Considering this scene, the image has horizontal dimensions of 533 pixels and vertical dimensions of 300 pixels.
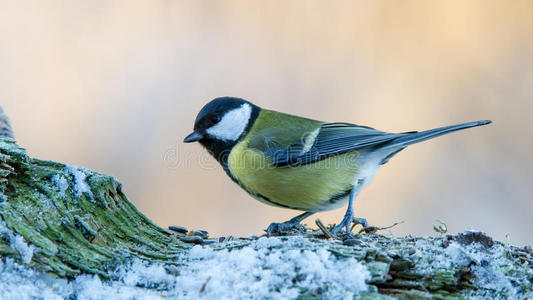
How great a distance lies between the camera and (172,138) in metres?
2.84

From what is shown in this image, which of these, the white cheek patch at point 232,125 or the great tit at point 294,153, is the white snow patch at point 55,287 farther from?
the white cheek patch at point 232,125

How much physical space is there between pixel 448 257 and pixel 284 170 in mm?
941

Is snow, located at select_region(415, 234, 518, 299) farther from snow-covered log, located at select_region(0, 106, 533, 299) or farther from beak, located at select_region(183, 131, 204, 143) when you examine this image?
beak, located at select_region(183, 131, 204, 143)

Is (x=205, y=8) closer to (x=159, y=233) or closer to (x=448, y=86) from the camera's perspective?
(x=448, y=86)

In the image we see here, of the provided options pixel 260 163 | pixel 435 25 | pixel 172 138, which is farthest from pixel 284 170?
pixel 435 25

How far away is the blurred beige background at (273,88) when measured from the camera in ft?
8.83

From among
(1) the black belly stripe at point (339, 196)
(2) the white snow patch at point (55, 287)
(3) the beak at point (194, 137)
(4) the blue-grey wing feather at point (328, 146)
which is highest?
(3) the beak at point (194, 137)

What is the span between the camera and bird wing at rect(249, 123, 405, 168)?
6.64 ft

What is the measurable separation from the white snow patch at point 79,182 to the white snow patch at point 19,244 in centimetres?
25

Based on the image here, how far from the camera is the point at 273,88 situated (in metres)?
2.96

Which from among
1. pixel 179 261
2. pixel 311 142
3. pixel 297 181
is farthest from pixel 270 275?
pixel 311 142

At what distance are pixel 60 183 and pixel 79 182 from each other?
0.15 ft

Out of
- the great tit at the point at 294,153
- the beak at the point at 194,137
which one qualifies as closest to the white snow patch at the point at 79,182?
the great tit at the point at 294,153

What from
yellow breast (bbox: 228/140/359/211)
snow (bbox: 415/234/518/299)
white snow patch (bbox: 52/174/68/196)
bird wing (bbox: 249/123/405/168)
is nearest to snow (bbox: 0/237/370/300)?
snow (bbox: 415/234/518/299)
